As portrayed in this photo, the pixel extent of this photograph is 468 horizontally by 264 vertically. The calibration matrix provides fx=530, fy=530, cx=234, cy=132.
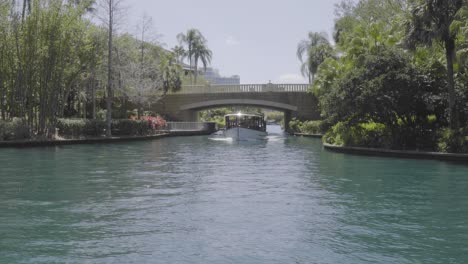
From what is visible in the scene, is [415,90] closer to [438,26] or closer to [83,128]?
[438,26]

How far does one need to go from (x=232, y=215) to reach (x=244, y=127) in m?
39.2

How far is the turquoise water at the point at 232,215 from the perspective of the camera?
8.24 metres

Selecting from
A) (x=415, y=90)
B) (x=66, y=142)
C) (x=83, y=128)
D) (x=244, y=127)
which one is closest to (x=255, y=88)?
(x=244, y=127)

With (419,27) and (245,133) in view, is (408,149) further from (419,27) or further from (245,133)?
(245,133)

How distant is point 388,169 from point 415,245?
40.2ft

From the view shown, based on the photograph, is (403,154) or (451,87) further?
(403,154)

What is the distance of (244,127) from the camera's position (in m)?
50.3

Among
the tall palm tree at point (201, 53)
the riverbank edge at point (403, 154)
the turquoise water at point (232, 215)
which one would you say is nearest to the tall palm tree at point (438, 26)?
the riverbank edge at point (403, 154)

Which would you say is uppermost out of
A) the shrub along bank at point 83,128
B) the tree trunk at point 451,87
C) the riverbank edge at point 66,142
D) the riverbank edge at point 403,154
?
the tree trunk at point 451,87

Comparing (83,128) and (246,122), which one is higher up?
(246,122)

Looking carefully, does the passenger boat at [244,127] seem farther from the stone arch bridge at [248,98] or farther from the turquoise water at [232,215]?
the turquoise water at [232,215]

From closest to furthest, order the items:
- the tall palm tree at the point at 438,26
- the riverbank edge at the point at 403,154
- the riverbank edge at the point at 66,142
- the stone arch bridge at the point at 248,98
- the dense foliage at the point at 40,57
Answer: the riverbank edge at the point at 403,154
the tall palm tree at the point at 438,26
the riverbank edge at the point at 66,142
the dense foliage at the point at 40,57
the stone arch bridge at the point at 248,98

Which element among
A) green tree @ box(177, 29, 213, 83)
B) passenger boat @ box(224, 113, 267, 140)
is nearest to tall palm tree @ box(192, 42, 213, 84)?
green tree @ box(177, 29, 213, 83)

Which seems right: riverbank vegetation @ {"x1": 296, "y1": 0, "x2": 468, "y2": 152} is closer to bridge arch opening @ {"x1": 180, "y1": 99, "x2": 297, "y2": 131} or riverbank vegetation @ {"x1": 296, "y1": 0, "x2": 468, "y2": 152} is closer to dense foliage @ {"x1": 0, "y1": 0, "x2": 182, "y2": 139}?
dense foliage @ {"x1": 0, "y1": 0, "x2": 182, "y2": 139}
